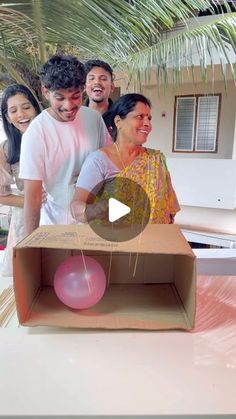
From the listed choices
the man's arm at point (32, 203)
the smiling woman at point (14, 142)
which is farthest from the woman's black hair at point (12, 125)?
the man's arm at point (32, 203)

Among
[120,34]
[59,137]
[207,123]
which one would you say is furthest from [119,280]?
[207,123]

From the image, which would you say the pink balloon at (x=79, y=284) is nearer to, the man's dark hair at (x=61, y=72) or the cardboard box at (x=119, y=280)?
the cardboard box at (x=119, y=280)

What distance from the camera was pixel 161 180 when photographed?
1.11 metres

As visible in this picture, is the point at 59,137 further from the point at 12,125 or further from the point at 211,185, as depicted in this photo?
the point at 211,185

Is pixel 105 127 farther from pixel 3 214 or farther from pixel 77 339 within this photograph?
pixel 77 339

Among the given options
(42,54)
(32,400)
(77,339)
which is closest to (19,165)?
(42,54)

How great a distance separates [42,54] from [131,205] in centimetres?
58

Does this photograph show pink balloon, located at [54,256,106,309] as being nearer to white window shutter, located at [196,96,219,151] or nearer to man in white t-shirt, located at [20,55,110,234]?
man in white t-shirt, located at [20,55,110,234]

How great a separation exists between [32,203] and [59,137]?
0.80 ft

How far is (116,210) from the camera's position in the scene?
1.07 metres

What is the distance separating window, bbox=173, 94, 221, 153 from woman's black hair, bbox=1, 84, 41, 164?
23.5 inches

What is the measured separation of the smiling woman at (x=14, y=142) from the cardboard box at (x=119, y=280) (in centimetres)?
28
